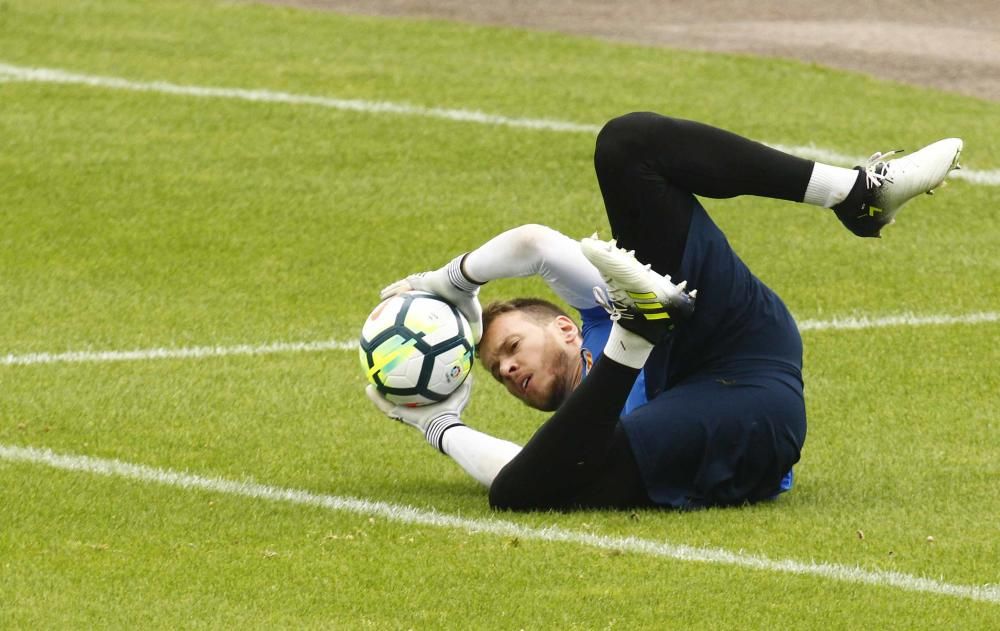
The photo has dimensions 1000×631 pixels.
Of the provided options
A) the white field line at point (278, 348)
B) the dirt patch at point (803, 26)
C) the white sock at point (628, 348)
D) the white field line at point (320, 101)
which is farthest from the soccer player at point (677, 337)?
the dirt patch at point (803, 26)

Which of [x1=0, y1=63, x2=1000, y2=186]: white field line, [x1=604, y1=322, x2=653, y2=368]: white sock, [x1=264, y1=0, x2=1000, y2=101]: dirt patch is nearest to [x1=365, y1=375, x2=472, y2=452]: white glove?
[x1=604, y1=322, x2=653, y2=368]: white sock

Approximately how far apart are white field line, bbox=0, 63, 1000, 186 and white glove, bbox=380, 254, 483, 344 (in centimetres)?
613

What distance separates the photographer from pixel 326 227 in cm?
1112

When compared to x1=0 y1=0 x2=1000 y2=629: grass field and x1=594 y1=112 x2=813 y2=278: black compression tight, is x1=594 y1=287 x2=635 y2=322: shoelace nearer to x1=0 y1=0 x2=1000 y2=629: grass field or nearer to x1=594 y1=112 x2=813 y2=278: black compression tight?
x1=594 y1=112 x2=813 y2=278: black compression tight

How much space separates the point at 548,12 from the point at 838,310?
8.52 metres

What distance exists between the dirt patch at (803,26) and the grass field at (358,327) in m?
0.72

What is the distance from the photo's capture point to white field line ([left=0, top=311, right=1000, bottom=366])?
8.60 meters

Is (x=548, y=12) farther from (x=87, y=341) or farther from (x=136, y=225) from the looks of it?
(x=87, y=341)

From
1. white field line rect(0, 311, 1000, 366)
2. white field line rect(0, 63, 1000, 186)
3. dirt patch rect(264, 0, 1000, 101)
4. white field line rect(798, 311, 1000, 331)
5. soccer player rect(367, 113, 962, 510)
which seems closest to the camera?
soccer player rect(367, 113, 962, 510)

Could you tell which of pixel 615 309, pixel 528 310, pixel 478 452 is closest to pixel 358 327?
pixel 528 310

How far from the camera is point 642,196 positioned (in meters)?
6.00

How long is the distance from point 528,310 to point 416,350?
0.51 metres

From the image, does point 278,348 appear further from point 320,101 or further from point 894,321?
point 320,101

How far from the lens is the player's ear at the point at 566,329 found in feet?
21.9
